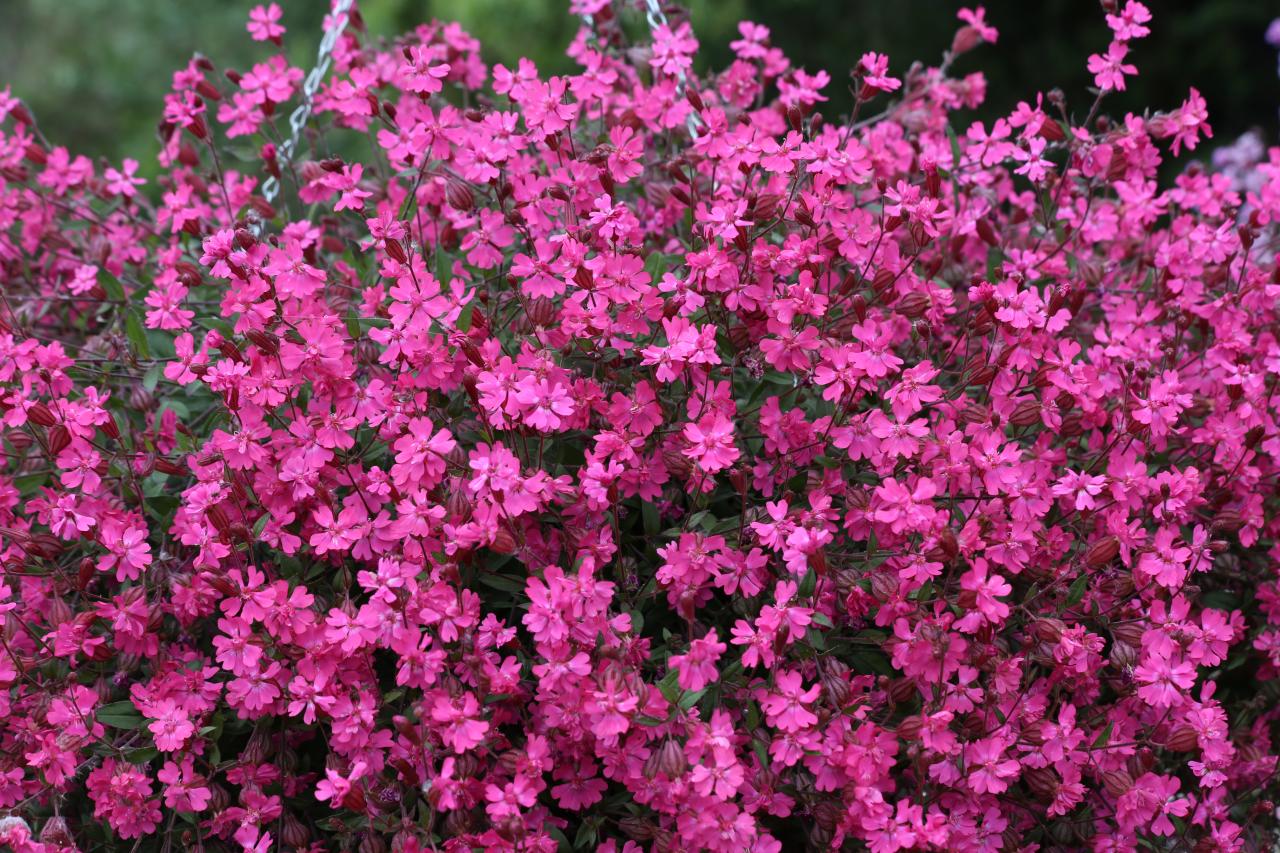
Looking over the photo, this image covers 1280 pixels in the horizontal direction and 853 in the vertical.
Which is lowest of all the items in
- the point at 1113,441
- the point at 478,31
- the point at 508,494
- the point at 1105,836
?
the point at 1105,836

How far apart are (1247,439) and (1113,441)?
0.58ft

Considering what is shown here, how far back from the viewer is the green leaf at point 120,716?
1608 millimetres

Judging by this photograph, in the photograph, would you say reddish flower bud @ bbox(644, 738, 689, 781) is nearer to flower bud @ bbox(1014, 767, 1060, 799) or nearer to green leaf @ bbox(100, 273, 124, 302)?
flower bud @ bbox(1014, 767, 1060, 799)

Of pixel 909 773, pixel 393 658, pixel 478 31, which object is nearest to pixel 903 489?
pixel 909 773

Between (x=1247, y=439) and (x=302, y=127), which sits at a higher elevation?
(x=302, y=127)

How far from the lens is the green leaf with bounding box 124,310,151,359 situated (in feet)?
6.15

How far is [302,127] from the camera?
2.19m

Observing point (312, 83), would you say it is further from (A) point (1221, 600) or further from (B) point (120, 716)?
(A) point (1221, 600)

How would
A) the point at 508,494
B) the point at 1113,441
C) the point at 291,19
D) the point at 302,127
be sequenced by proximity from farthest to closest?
1. the point at 291,19
2. the point at 302,127
3. the point at 1113,441
4. the point at 508,494

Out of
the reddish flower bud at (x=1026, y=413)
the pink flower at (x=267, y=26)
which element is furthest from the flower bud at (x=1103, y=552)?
the pink flower at (x=267, y=26)

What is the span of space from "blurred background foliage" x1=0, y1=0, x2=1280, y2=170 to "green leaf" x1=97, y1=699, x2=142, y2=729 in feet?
15.1

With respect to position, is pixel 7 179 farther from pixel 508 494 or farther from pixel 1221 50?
pixel 1221 50

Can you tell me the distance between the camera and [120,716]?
5.31 ft

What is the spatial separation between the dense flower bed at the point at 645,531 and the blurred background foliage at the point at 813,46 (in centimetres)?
414
